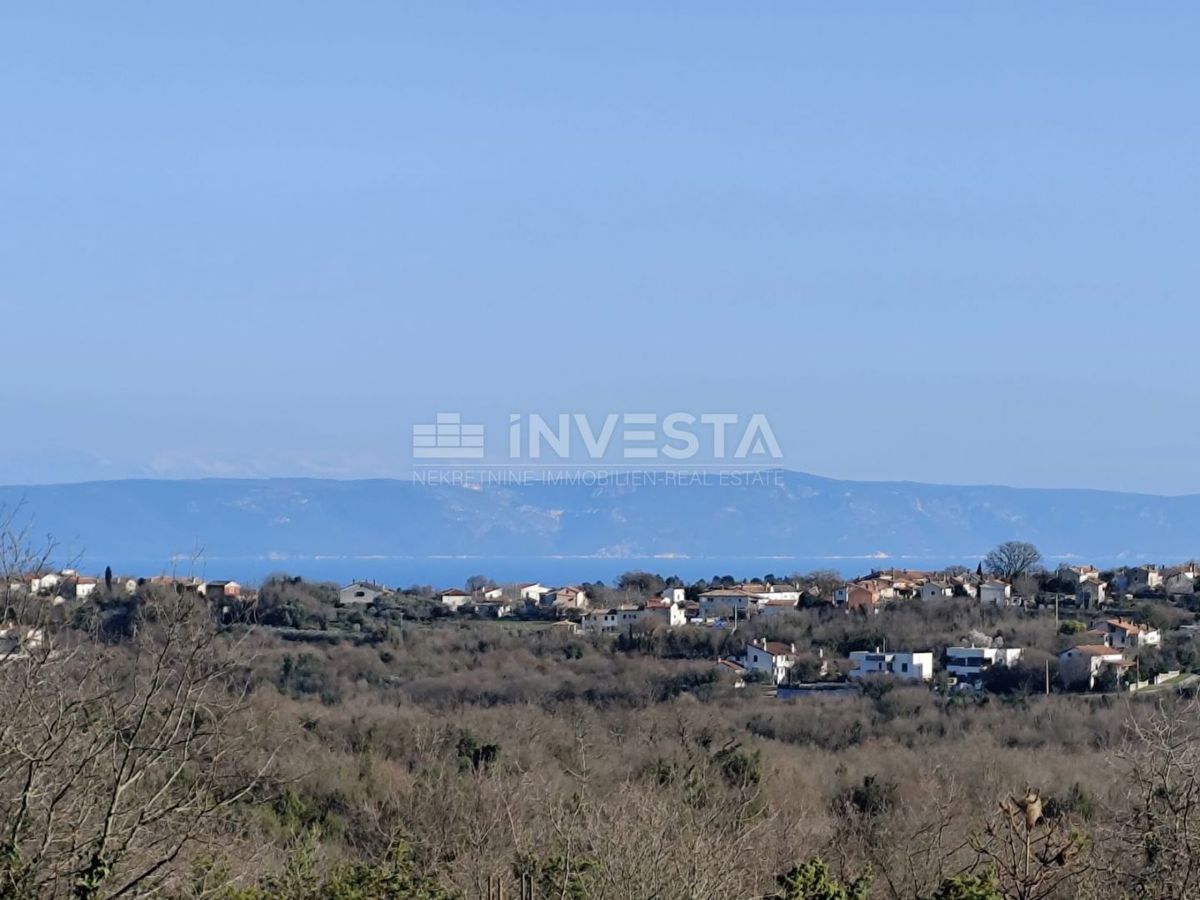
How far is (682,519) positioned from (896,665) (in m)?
130

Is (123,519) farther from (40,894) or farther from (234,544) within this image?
(40,894)

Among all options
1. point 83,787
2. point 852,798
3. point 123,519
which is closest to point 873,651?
point 852,798

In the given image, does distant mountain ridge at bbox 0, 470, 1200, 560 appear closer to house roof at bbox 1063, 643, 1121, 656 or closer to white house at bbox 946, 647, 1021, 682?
white house at bbox 946, 647, 1021, 682

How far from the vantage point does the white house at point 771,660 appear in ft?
135

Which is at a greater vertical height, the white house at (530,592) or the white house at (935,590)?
the white house at (935,590)

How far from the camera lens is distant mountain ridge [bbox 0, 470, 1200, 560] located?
154375 mm

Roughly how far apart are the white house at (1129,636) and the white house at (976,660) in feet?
7.18

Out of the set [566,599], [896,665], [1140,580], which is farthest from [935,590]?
[896,665]

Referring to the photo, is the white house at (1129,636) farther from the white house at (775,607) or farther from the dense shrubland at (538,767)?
the white house at (775,607)

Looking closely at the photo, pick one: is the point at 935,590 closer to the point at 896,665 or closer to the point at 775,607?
the point at 775,607

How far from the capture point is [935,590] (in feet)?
173

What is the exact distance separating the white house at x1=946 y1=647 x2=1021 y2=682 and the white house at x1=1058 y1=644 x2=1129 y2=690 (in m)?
1.52

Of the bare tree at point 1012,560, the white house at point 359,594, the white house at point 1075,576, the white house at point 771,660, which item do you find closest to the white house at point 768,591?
the bare tree at point 1012,560

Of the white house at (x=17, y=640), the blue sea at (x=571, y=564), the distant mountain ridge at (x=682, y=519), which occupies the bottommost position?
the blue sea at (x=571, y=564)
